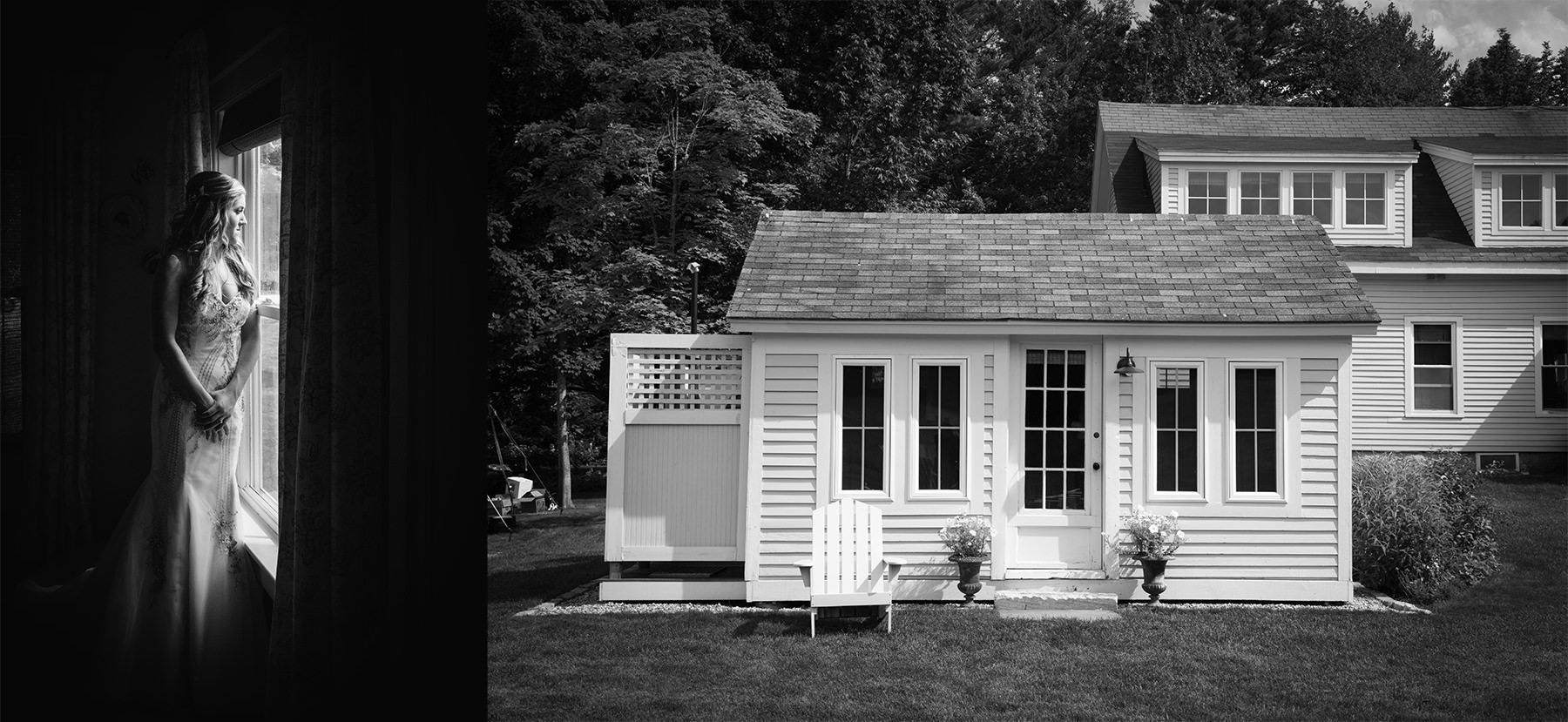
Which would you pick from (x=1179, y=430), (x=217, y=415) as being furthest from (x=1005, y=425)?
(x=217, y=415)

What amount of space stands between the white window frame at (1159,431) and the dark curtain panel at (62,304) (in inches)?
222

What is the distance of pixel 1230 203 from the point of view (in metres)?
13.8

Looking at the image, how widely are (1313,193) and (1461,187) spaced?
1.75 m

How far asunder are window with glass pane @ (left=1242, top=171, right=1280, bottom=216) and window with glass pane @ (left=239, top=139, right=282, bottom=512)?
1218cm

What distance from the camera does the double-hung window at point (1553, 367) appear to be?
42.4 feet

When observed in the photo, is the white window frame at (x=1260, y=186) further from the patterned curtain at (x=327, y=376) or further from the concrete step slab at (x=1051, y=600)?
the patterned curtain at (x=327, y=376)

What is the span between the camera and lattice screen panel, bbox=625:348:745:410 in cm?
727

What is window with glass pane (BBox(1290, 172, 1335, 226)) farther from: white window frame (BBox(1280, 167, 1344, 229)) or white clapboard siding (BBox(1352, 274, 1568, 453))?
white clapboard siding (BBox(1352, 274, 1568, 453))

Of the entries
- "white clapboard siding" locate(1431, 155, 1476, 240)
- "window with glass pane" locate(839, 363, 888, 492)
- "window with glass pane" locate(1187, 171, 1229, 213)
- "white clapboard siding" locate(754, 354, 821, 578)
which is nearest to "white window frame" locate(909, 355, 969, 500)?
"window with glass pane" locate(839, 363, 888, 492)

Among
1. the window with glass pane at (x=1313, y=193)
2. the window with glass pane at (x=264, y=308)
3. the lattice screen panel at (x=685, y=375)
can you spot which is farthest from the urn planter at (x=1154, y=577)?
the window with glass pane at (x=1313, y=193)

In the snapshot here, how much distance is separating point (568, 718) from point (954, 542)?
2.89 meters

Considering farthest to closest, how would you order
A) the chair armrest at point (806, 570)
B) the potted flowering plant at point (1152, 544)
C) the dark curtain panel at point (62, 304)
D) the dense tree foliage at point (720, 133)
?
the dense tree foliage at point (720, 133) < the potted flowering plant at point (1152, 544) < the chair armrest at point (806, 570) < the dark curtain panel at point (62, 304)

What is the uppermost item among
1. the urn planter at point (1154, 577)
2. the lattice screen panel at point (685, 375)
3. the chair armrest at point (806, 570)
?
the lattice screen panel at point (685, 375)

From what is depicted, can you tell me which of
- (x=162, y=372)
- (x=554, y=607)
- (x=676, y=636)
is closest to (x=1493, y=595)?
(x=676, y=636)
